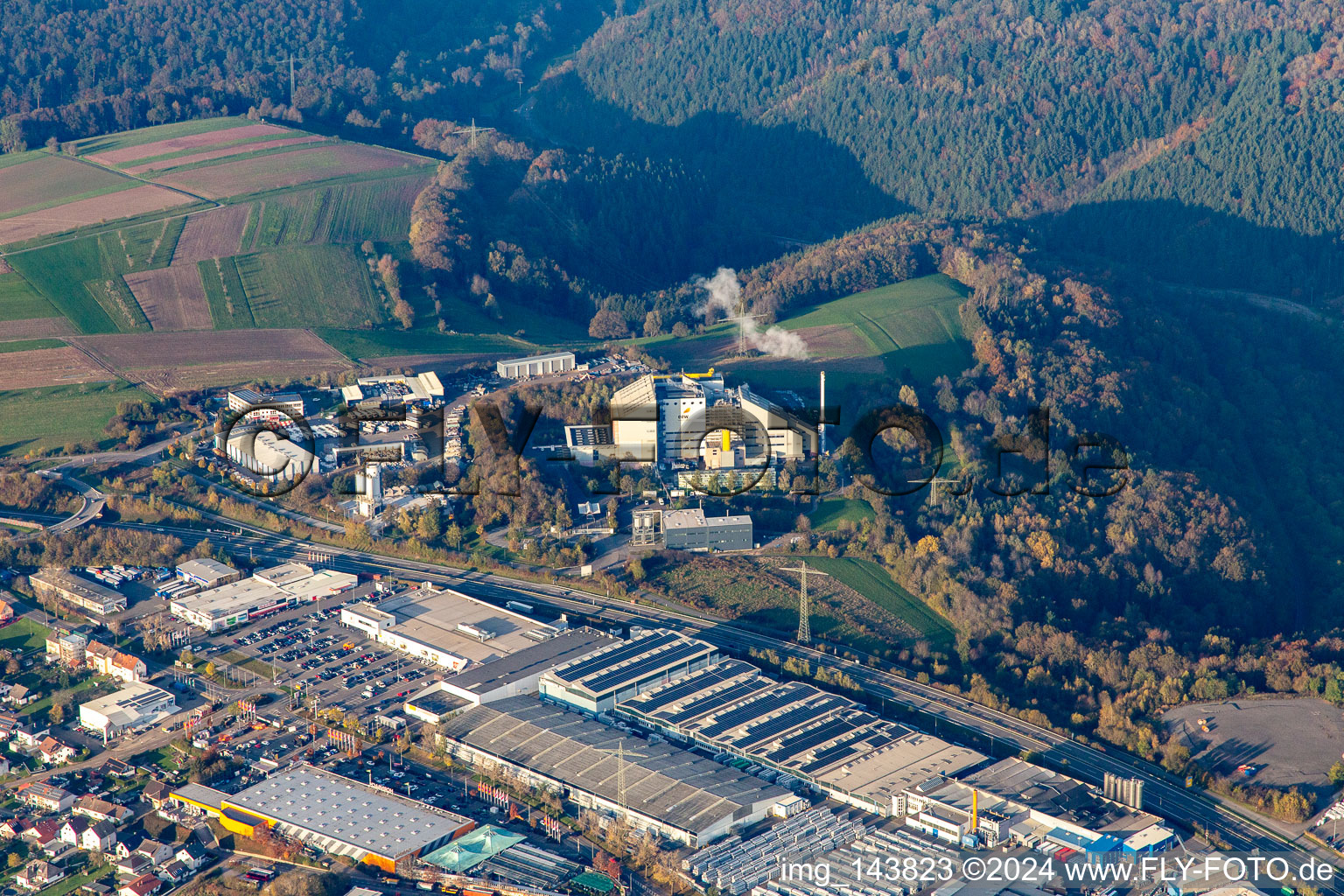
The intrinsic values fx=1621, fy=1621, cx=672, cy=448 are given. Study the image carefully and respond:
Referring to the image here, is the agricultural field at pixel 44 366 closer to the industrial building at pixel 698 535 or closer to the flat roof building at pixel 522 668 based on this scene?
the industrial building at pixel 698 535

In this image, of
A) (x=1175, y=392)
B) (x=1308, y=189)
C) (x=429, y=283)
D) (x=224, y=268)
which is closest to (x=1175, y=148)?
(x=1308, y=189)

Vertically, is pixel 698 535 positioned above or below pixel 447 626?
above

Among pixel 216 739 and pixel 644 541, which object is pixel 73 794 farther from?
pixel 644 541

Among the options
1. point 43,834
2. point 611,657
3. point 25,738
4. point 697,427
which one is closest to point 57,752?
point 25,738

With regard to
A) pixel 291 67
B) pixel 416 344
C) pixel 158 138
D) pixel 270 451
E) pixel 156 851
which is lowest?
pixel 156 851

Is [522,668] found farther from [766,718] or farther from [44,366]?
[44,366]

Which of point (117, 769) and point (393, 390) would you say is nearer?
point (117, 769)

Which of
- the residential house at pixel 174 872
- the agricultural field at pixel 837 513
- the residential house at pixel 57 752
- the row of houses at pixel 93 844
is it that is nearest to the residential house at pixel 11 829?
the row of houses at pixel 93 844

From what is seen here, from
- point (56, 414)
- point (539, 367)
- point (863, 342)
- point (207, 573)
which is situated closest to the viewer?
point (207, 573)
